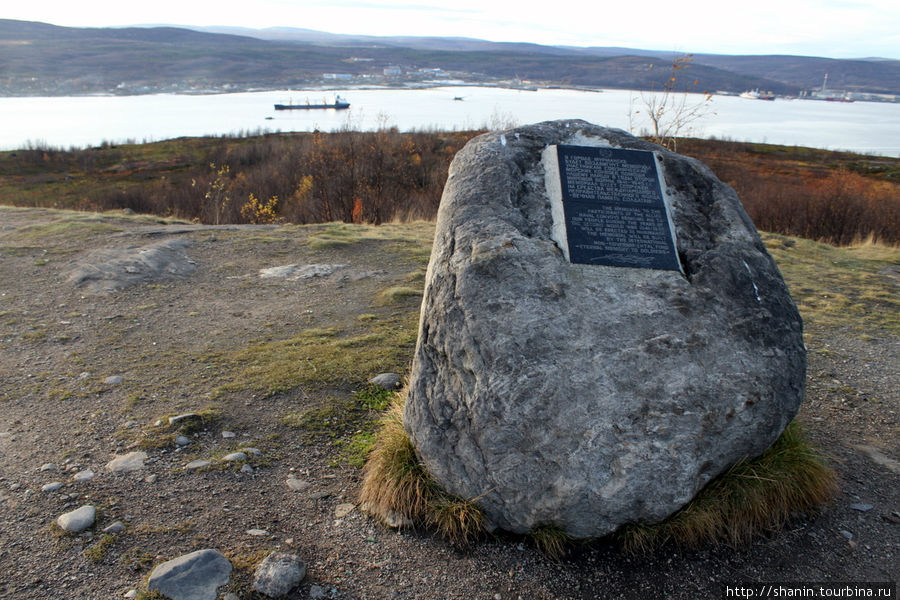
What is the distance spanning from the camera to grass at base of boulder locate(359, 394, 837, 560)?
2.92m

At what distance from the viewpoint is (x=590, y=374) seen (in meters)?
2.85

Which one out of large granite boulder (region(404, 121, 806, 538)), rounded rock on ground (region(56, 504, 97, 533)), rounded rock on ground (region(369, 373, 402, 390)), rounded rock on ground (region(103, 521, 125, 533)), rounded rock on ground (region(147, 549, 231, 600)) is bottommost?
rounded rock on ground (region(103, 521, 125, 533))

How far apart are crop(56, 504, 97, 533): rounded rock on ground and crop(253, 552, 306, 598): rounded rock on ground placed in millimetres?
997

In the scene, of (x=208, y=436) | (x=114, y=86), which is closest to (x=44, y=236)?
(x=208, y=436)

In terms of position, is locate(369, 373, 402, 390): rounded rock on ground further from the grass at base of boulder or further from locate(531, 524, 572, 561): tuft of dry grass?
locate(531, 524, 572, 561): tuft of dry grass

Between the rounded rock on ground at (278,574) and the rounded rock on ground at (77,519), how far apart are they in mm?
997

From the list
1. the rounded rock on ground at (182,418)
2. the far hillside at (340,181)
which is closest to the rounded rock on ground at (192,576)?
the rounded rock on ground at (182,418)

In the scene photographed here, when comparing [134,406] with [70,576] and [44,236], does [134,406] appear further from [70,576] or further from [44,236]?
[44,236]

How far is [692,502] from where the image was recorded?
118 inches

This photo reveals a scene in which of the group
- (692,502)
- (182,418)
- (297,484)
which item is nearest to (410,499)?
(297,484)

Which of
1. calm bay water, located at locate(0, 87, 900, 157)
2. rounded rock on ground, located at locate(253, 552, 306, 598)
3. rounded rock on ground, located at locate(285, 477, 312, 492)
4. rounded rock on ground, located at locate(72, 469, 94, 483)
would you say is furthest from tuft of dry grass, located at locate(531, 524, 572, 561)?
calm bay water, located at locate(0, 87, 900, 157)

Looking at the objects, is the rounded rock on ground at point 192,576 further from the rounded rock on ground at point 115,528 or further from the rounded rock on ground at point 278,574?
the rounded rock on ground at point 115,528

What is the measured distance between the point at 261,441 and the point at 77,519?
1.11m

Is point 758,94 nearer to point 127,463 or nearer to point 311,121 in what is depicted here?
point 311,121
